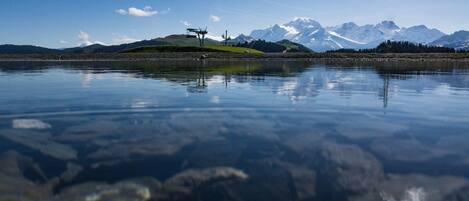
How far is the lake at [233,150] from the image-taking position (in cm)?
1062

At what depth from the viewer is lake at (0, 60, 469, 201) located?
34.9ft

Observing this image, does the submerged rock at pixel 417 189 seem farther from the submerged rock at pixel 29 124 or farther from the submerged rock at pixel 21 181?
the submerged rock at pixel 29 124

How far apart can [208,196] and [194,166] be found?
230 centimetres

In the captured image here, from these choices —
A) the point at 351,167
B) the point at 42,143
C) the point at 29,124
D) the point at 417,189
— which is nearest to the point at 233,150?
the point at 351,167

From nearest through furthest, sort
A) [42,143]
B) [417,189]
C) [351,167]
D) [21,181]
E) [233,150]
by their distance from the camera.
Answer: [417,189] → [21,181] → [351,167] → [233,150] → [42,143]

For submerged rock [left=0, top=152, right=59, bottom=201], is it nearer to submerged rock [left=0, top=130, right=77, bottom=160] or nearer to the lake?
the lake

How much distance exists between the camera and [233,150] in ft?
46.8

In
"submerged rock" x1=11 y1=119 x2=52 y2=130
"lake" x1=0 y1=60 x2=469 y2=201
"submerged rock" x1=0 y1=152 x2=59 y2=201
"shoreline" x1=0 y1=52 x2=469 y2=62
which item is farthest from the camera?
"shoreline" x1=0 y1=52 x2=469 y2=62

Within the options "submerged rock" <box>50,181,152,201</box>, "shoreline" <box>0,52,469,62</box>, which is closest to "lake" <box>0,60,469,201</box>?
"submerged rock" <box>50,181,152,201</box>

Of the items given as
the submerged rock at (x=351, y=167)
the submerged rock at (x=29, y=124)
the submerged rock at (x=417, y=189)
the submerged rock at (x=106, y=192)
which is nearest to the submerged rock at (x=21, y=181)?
the submerged rock at (x=106, y=192)

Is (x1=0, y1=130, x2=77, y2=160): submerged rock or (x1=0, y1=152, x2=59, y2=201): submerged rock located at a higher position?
(x1=0, y1=130, x2=77, y2=160): submerged rock

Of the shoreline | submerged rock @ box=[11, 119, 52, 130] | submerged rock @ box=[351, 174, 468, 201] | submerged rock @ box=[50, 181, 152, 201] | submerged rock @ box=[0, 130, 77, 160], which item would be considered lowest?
submerged rock @ box=[351, 174, 468, 201]

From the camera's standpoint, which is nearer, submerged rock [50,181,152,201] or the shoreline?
submerged rock [50,181,152,201]

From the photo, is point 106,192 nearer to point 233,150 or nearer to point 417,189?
point 233,150
